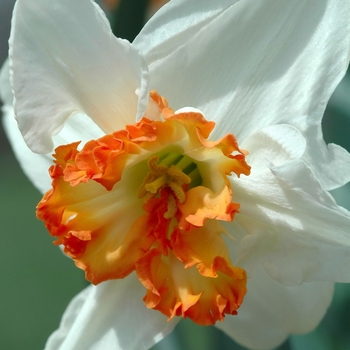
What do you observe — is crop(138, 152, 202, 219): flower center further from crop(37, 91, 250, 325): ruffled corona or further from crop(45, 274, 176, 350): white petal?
crop(45, 274, 176, 350): white petal

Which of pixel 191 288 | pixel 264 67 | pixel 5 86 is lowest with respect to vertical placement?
pixel 191 288

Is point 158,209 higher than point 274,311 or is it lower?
higher

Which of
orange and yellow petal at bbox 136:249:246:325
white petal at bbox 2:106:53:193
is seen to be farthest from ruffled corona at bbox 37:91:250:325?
white petal at bbox 2:106:53:193

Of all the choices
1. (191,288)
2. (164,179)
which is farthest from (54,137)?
(191,288)

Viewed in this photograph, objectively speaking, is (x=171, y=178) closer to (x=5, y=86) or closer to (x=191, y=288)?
(x=191, y=288)

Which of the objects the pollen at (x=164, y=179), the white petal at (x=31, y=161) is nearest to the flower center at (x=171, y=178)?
the pollen at (x=164, y=179)

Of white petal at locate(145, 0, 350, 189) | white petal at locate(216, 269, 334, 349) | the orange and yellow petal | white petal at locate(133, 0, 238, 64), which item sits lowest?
white petal at locate(216, 269, 334, 349)
